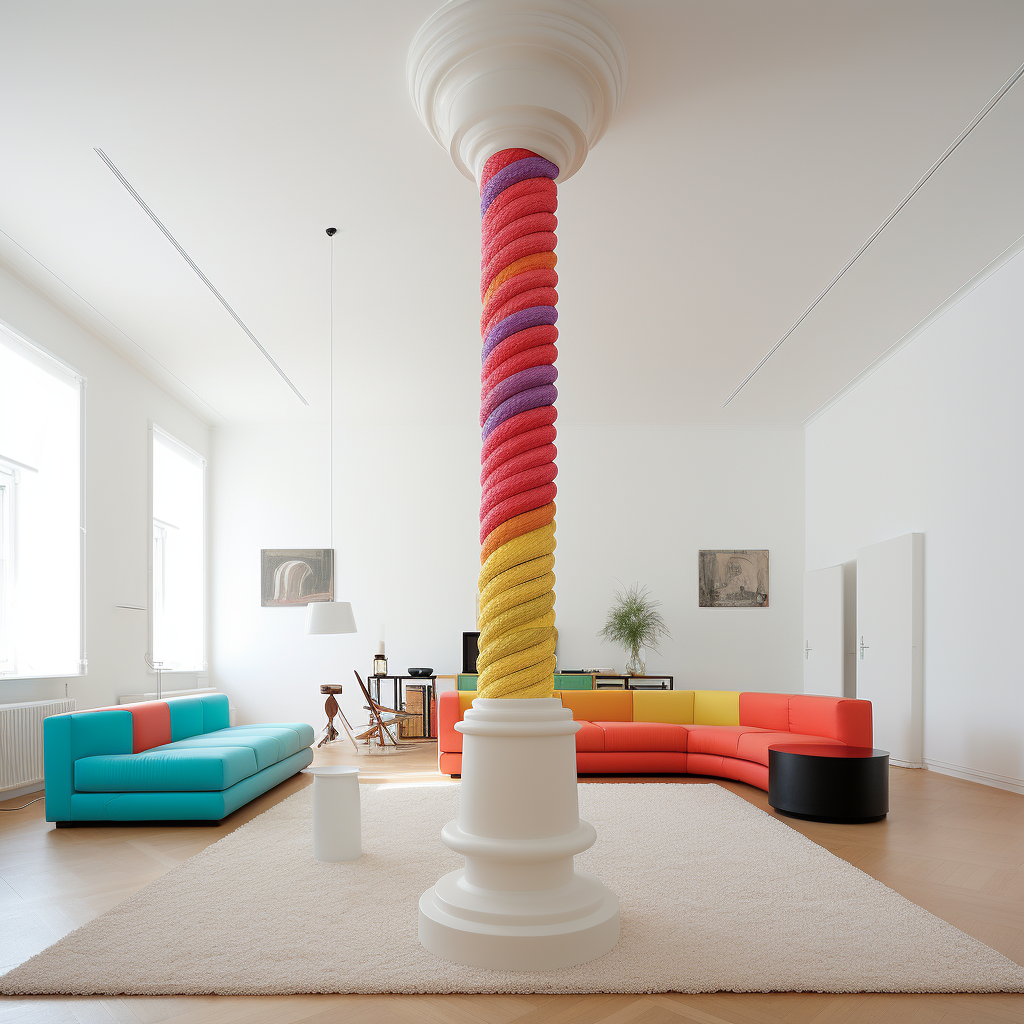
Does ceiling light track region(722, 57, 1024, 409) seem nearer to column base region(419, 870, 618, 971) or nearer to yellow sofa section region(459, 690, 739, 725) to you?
yellow sofa section region(459, 690, 739, 725)

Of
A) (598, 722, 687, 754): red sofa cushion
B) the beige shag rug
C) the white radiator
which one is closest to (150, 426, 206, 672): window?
the white radiator

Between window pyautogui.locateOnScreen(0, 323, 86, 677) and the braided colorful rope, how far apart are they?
417 cm

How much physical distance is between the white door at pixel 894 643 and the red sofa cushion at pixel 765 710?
2.45 feet

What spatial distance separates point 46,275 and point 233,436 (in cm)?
444

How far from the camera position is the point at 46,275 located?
19.2 feet

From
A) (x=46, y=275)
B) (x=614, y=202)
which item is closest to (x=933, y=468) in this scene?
(x=614, y=202)

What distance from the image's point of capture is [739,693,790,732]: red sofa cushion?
6.42 metres

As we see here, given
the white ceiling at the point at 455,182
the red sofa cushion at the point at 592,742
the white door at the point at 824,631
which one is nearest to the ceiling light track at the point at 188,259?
the white ceiling at the point at 455,182

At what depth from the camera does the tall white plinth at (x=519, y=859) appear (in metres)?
2.68

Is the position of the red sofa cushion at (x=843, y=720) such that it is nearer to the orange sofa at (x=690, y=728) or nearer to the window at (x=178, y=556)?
the orange sofa at (x=690, y=728)

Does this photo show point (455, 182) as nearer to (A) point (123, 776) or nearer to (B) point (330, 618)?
(B) point (330, 618)

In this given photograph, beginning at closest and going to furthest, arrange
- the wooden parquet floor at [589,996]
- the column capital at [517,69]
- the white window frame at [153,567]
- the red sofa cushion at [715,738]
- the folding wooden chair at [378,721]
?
the wooden parquet floor at [589,996] < the column capital at [517,69] < the red sofa cushion at [715,738] < the white window frame at [153,567] < the folding wooden chair at [378,721]

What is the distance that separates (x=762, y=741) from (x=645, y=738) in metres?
0.97

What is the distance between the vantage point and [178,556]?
927 centimetres
